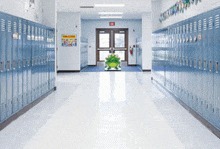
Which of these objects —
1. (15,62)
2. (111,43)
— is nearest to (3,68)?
(15,62)

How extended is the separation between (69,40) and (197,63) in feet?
37.2

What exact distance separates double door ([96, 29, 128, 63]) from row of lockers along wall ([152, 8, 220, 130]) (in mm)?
13380

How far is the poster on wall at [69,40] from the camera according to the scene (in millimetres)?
15961

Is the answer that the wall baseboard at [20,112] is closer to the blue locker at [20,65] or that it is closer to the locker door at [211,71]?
the blue locker at [20,65]

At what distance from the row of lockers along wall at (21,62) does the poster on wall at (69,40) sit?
24.1ft

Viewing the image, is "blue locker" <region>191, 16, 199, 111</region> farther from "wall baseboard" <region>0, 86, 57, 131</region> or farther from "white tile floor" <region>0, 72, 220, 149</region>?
"wall baseboard" <region>0, 86, 57, 131</region>

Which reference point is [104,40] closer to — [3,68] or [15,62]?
[15,62]

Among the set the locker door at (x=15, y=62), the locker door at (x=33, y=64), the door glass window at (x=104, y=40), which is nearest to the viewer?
the locker door at (x=15, y=62)

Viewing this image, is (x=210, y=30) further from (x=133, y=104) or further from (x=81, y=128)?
(x=133, y=104)

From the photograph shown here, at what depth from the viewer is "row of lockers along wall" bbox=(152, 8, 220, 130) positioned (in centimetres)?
434

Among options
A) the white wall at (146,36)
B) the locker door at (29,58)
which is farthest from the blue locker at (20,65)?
the white wall at (146,36)

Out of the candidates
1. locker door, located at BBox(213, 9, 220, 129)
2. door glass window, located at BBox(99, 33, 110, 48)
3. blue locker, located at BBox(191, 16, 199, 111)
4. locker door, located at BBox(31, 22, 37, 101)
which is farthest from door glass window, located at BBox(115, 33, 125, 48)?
locker door, located at BBox(213, 9, 220, 129)

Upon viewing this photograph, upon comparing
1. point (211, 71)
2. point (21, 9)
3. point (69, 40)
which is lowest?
point (211, 71)

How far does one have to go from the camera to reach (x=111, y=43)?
72.4ft
